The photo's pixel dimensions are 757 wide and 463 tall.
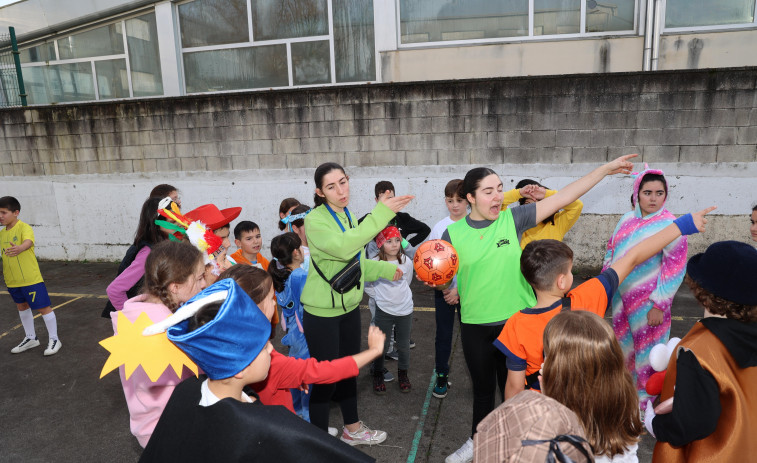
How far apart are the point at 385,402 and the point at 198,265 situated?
7.50 ft

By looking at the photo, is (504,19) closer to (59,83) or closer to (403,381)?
(403,381)

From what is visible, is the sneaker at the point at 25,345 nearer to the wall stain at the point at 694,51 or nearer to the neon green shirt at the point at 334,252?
the neon green shirt at the point at 334,252

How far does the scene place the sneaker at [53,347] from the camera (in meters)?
5.50

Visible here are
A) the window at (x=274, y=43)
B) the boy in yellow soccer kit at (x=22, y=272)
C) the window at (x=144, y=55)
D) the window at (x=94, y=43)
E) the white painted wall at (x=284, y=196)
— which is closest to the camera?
the boy in yellow soccer kit at (x=22, y=272)

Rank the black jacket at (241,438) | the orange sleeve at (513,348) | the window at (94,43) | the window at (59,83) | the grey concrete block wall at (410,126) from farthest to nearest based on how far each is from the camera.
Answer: the window at (59,83), the window at (94,43), the grey concrete block wall at (410,126), the orange sleeve at (513,348), the black jacket at (241,438)

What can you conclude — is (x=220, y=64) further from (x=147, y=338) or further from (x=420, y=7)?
(x=147, y=338)

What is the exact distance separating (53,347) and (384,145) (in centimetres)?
571

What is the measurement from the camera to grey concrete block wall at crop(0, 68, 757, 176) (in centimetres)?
723

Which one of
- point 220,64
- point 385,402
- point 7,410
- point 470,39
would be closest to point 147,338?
point 385,402

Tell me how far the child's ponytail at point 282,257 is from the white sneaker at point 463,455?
5.80ft

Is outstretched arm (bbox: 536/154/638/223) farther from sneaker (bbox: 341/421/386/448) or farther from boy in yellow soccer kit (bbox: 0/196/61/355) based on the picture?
boy in yellow soccer kit (bbox: 0/196/61/355)

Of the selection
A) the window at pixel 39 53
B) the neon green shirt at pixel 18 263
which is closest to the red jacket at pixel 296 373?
the neon green shirt at pixel 18 263

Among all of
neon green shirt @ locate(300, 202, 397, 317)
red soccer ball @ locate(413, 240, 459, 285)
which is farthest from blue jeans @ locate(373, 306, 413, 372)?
red soccer ball @ locate(413, 240, 459, 285)

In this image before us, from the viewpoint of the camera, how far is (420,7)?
9977mm
